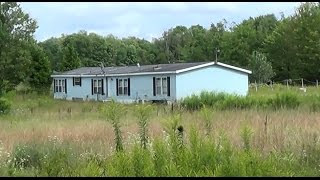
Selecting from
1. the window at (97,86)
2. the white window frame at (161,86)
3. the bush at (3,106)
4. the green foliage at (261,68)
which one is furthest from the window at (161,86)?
the green foliage at (261,68)

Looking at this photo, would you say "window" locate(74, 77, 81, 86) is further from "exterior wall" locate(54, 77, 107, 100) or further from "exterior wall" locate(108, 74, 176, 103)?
"exterior wall" locate(108, 74, 176, 103)

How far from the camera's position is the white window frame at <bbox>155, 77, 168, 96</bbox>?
104 feet

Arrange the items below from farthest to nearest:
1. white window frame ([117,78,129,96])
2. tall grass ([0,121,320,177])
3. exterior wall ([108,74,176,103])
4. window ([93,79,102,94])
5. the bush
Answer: window ([93,79,102,94])
white window frame ([117,78,129,96])
exterior wall ([108,74,176,103])
the bush
tall grass ([0,121,320,177])

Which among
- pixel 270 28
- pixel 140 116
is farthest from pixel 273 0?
pixel 270 28

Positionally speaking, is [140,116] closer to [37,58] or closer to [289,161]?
[289,161]

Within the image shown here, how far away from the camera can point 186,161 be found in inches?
146

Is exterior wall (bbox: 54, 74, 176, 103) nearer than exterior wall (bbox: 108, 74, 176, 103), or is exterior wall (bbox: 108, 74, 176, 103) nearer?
exterior wall (bbox: 54, 74, 176, 103)

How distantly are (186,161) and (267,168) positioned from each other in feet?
2.00

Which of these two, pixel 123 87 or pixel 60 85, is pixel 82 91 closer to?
pixel 60 85

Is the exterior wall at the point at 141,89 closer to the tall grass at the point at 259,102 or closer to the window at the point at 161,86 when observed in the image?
the window at the point at 161,86

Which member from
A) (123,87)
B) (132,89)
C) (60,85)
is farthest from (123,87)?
(60,85)

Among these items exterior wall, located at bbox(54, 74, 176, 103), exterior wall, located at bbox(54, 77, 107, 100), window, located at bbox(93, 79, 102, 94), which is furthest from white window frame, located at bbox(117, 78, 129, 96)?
window, located at bbox(93, 79, 102, 94)

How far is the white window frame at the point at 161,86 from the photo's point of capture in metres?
31.7

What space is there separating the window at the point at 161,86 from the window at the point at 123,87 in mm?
3634
